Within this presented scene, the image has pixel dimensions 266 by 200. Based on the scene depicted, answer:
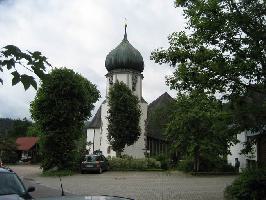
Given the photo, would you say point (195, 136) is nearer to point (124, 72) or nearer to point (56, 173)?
point (56, 173)

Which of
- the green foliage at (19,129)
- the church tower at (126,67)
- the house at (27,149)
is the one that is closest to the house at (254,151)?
the church tower at (126,67)

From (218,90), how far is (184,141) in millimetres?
23075

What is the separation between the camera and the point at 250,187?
58.5 ft

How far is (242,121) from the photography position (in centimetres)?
1817

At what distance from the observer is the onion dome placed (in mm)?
71125

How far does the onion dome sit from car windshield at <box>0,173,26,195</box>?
5887cm

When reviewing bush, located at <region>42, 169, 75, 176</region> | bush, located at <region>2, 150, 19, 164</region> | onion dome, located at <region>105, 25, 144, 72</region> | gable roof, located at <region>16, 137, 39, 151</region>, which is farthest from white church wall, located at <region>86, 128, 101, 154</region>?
bush, located at <region>42, 169, 75, 176</region>

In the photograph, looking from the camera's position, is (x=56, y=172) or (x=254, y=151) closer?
(x=254, y=151)

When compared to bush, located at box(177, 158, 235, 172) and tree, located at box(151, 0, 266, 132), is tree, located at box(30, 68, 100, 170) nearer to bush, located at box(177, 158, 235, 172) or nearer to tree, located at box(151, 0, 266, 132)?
bush, located at box(177, 158, 235, 172)

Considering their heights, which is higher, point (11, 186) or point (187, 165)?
point (187, 165)

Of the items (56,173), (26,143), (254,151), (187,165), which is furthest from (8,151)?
(254,151)

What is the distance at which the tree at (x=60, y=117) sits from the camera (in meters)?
43.0

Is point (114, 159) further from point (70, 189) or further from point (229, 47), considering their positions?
point (229, 47)

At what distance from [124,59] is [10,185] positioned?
196ft
